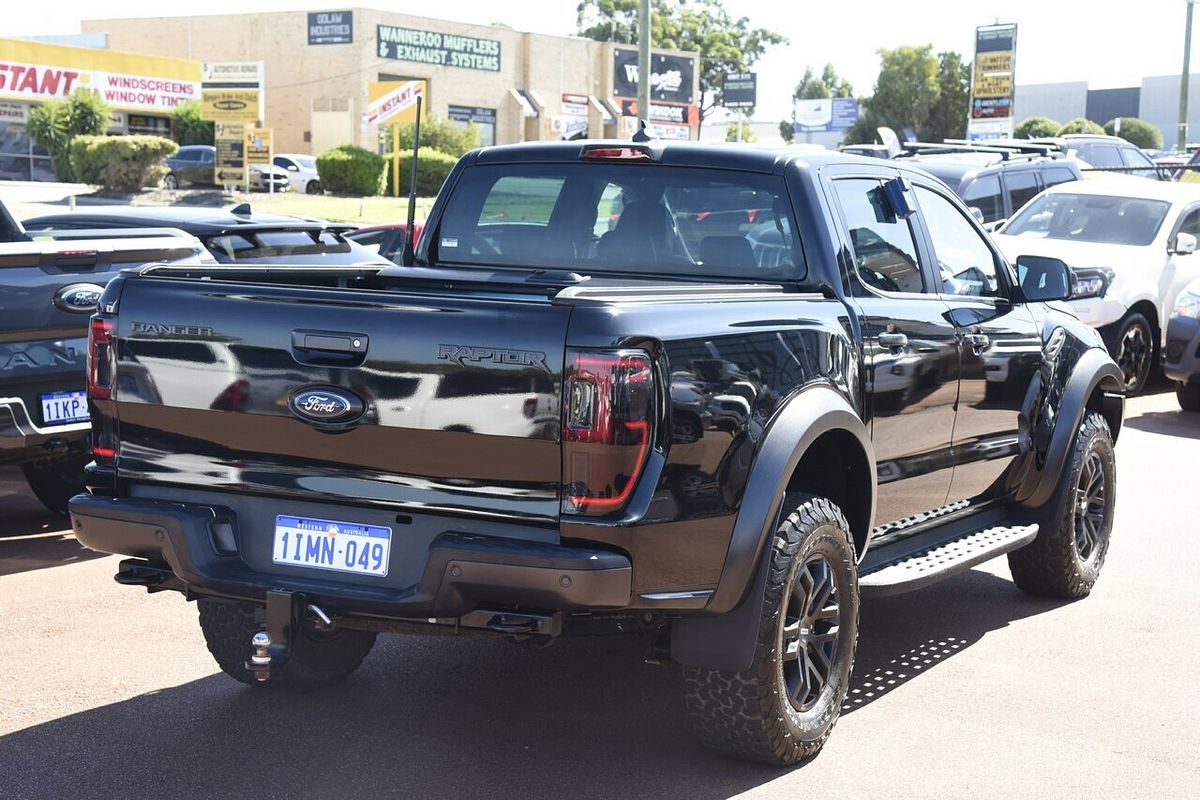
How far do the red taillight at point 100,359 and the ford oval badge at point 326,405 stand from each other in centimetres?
68

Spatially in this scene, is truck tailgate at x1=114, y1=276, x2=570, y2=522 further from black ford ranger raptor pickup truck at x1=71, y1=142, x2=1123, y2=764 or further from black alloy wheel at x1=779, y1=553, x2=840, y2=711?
black alloy wheel at x1=779, y1=553, x2=840, y2=711

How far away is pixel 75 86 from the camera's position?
5312cm

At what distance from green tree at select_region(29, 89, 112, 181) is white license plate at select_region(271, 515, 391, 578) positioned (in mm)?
45944

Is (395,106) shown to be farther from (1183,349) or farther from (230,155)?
(1183,349)

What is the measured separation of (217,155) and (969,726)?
3947cm

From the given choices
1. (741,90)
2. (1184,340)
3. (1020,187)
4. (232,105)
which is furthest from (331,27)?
(1184,340)

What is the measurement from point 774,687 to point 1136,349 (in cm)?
1042

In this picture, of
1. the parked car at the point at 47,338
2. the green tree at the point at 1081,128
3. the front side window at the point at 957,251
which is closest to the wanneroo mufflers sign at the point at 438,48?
the green tree at the point at 1081,128

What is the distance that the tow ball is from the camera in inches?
163

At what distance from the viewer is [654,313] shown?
4062 mm

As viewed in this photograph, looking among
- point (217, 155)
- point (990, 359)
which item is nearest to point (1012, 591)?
point (990, 359)

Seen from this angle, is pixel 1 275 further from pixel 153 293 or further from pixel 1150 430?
pixel 1150 430

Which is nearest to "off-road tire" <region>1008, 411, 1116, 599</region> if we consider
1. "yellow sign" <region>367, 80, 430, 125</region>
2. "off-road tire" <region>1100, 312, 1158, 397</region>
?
"off-road tire" <region>1100, 312, 1158, 397</region>

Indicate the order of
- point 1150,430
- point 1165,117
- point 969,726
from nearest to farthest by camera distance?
point 969,726 < point 1150,430 < point 1165,117
